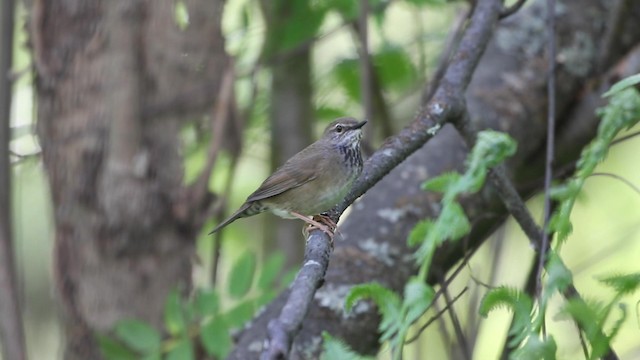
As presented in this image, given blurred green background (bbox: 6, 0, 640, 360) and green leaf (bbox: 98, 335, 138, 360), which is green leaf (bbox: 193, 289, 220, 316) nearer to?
green leaf (bbox: 98, 335, 138, 360)

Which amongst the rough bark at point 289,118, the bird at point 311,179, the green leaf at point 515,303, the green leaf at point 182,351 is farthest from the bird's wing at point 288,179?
the green leaf at point 515,303

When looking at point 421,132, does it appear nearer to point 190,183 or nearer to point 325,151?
point 325,151

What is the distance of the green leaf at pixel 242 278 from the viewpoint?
14.1ft

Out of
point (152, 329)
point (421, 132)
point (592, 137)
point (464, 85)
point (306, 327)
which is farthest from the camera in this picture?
point (592, 137)

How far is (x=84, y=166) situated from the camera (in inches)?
173

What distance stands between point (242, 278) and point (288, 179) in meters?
0.51

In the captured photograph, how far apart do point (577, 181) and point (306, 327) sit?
6.09 ft

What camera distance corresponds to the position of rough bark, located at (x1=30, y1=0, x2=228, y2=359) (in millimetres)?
4371

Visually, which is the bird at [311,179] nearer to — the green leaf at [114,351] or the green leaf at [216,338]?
the green leaf at [216,338]

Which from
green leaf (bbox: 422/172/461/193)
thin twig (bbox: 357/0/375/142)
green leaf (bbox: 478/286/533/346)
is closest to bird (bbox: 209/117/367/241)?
thin twig (bbox: 357/0/375/142)

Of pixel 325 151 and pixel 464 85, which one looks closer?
pixel 464 85

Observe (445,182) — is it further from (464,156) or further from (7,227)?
(7,227)

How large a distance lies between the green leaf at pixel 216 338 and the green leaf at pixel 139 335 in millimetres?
213

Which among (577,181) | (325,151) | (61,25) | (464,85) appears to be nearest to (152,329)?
(325,151)
